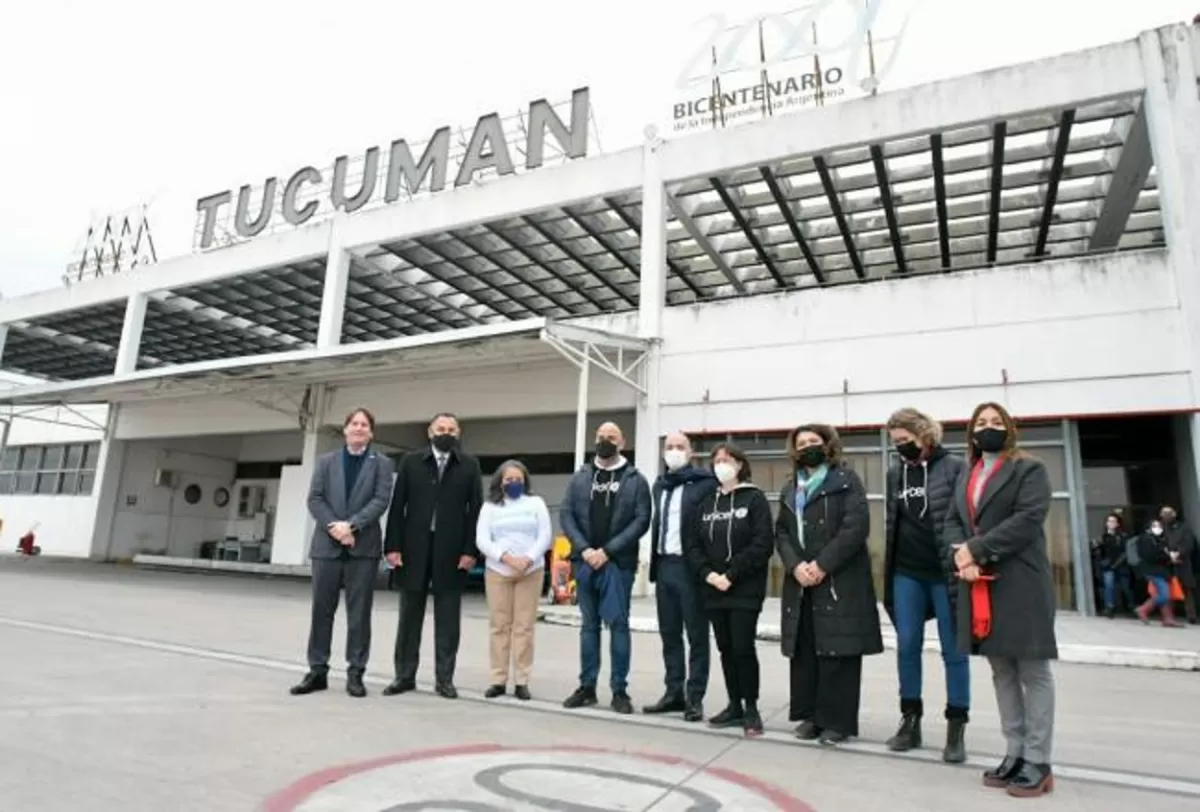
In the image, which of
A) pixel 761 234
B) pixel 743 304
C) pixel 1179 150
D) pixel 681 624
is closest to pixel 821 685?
pixel 681 624

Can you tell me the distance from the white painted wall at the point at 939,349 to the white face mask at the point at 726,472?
819cm

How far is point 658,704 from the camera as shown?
4637 mm

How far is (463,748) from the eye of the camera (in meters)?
3.64

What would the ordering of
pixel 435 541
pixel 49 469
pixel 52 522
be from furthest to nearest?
pixel 49 469 → pixel 52 522 → pixel 435 541

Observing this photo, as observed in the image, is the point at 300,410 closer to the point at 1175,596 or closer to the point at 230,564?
the point at 230,564

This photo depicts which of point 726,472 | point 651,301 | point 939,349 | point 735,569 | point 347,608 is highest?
point 651,301

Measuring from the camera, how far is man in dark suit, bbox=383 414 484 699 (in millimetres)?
5125

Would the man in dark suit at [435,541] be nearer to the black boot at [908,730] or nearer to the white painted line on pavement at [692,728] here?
the white painted line on pavement at [692,728]

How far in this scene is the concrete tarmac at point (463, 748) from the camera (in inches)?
116

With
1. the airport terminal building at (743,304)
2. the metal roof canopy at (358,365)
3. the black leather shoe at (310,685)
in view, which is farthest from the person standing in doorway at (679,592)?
the airport terminal building at (743,304)

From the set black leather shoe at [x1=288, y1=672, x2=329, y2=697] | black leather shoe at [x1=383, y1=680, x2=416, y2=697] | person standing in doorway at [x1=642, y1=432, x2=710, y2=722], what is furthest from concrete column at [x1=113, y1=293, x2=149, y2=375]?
person standing in doorway at [x1=642, y1=432, x2=710, y2=722]

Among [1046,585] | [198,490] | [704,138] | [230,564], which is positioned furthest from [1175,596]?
[198,490]

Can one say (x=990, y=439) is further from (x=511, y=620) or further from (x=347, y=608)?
(x=347, y=608)

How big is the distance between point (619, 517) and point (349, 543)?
177cm
